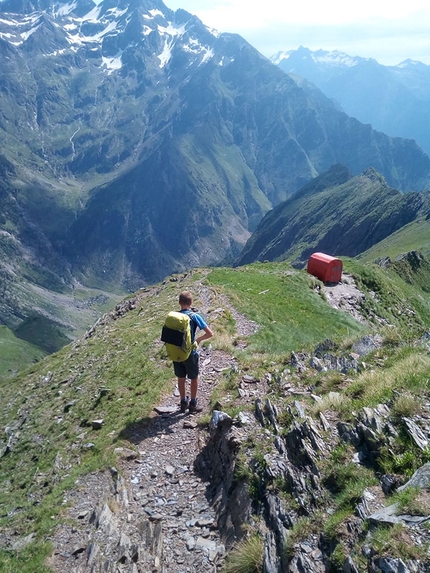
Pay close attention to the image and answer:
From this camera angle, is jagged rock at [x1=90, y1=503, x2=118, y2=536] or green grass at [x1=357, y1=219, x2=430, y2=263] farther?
green grass at [x1=357, y1=219, x2=430, y2=263]

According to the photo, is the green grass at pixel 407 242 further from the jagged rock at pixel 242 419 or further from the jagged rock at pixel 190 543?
the jagged rock at pixel 190 543

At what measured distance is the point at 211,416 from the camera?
50.6 feet

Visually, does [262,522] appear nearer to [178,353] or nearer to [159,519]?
[159,519]

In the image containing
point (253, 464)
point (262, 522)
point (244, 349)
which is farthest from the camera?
point (244, 349)

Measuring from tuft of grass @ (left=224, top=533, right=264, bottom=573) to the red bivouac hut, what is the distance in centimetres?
4219

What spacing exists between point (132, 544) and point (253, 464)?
3.57 m

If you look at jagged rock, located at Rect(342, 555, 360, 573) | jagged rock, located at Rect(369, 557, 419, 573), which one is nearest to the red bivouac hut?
jagged rock, located at Rect(342, 555, 360, 573)

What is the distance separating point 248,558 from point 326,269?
140 ft

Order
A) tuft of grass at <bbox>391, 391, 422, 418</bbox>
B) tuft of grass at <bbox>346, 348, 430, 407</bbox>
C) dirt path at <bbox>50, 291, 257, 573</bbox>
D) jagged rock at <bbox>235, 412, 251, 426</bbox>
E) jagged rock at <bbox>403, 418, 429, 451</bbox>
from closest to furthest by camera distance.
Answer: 1. jagged rock at <bbox>403, 418, 429, 451</bbox>
2. tuft of grass at <bbox>391, 391, 422, 418</bbox>
3. dirt path at <bbox>50, 291, 257, 573</bbox>
4. tuft of grass at <bbox>346, 348, 430, 407</bbox>
5. jagged rock at <bbox>235, 412, 251, 426</bbox>

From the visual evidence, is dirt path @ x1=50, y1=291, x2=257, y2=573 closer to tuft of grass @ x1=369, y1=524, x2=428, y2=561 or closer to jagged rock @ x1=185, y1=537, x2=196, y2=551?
jagged rock @ x1=185, y1=537, x2=196, y2=551

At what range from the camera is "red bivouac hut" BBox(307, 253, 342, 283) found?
49.3 meters

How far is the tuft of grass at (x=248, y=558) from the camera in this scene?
8992 millimetres

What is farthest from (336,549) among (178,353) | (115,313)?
(115,313)

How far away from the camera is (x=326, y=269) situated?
1945 inches
